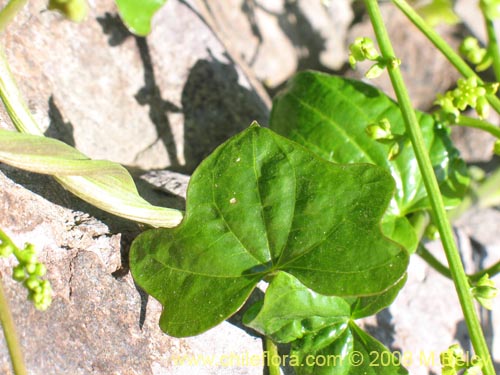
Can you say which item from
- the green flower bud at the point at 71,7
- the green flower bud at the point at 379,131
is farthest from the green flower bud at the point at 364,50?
the green flower bud at the point at 71,7

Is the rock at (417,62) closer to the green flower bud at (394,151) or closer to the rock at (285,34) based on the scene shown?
the rock at (285,34)

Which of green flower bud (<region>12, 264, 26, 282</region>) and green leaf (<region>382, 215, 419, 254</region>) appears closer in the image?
green flower bud (<region>12, 264, 26, 282</region>)

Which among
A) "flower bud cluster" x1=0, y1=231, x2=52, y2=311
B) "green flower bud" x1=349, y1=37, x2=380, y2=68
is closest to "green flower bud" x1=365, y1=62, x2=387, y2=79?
"green flower bud" x1=349, y1=37, x2=380, y2=68

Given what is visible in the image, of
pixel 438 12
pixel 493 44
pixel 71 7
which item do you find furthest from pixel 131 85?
pixel 438 12

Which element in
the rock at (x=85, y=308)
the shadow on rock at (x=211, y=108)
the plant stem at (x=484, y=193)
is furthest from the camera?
the plant stem at (x=484, y=193)

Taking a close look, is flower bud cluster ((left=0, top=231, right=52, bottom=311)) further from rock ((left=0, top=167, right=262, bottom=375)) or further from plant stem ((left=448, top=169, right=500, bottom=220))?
plant stem ((left=448, top=169, right=500, bottom=220))

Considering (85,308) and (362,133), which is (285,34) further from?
(85,308)
